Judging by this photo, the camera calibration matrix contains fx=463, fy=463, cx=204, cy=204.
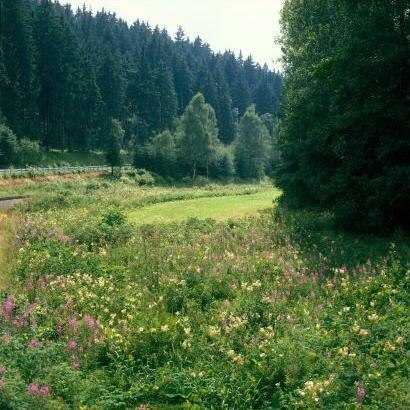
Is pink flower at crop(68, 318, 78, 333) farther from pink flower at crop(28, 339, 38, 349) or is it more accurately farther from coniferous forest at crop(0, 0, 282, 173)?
coniferous forest at crop(0, 0, 282, 173)

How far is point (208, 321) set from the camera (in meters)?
9.92

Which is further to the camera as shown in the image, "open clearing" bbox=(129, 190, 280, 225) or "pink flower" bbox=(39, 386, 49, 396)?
"open clearing" bbox=(129, 190, 280, 225)

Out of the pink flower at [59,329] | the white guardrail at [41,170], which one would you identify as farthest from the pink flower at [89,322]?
the white guardrail at [41,170]

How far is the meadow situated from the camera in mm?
7367

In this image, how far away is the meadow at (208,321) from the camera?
7.37 metres

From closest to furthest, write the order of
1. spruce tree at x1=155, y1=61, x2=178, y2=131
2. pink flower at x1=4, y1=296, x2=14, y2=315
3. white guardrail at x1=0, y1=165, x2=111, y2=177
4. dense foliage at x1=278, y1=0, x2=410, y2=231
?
pink flower at x1=4, y1=296, x2=14, y2=315, dense foliage at x1=278, y1=0, x2=410, y2=231, white guardrail at x1=0, y1=165, x2=111, y2=177, spruce tree at x1=155, y1=61, x2=178, y2=131

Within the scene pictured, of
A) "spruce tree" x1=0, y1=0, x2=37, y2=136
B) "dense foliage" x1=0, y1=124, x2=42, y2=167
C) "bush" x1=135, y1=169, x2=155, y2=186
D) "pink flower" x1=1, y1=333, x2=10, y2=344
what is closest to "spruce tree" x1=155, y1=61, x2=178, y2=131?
"spruce tree" x1=0, y1=0, x2=37, y2=136

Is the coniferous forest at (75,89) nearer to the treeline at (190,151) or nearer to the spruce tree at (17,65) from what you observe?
the spruce tree at (17,65)

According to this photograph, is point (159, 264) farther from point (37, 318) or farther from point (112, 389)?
point (112, 389)

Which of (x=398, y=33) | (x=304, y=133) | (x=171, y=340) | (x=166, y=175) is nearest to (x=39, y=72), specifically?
(x=166, y=175)

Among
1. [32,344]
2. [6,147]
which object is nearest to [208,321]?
[32,344]

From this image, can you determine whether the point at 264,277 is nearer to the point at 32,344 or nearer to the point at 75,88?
the point at 32,344

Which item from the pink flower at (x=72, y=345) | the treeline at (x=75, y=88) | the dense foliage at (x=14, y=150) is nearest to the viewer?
the pink flower at (x=72, y=345)

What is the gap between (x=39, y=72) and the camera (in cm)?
6494
